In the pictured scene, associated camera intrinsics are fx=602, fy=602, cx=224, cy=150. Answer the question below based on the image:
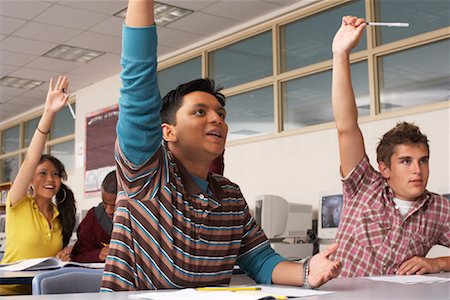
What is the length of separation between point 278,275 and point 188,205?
0.34 metres

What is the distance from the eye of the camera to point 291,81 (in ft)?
18.6

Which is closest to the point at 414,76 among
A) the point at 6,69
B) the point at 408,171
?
the point at 408,171

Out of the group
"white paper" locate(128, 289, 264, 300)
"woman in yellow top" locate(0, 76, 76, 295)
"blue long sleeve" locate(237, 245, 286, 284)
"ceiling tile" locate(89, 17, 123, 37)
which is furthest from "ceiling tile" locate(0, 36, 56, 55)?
"white paper" locate(128, 289, 264, 300)

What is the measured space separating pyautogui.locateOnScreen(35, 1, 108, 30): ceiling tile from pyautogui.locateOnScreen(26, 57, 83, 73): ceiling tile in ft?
4.21

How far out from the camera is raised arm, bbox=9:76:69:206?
2832 millimetres

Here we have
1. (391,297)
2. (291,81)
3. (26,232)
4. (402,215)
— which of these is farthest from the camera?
(291,81)

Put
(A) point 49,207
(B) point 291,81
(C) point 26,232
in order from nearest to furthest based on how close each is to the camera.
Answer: (C) point 26,232 < (A) point 49,207 < (B) point 291,81

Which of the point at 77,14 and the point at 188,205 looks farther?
the point at 77,14

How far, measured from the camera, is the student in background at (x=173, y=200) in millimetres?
1380

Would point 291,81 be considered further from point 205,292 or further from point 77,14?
point 205,292

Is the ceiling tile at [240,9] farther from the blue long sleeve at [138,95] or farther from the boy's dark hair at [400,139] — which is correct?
the blue long sleeve at [138,95]

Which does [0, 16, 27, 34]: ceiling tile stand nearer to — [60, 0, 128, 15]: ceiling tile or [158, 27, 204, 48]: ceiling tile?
[60, 0, 128, 15]: ceiling tile

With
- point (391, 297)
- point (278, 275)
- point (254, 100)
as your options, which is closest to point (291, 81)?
point (254, 100)

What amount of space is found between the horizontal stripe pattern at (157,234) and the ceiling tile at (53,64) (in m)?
6.06
